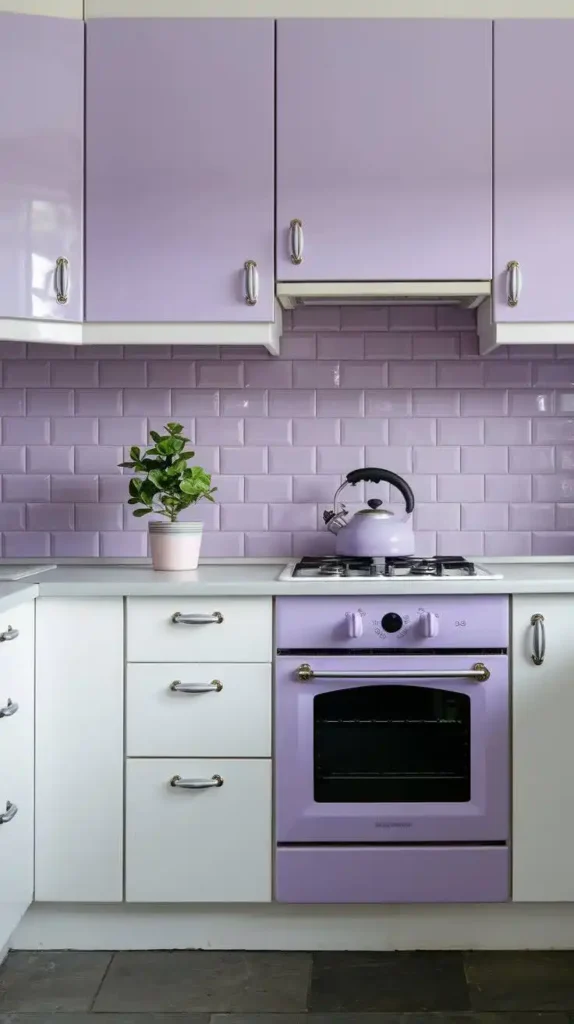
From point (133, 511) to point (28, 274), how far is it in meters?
0.73

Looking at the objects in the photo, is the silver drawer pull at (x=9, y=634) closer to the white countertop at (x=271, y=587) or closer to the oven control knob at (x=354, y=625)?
the white countertop at (x=271, y=587)

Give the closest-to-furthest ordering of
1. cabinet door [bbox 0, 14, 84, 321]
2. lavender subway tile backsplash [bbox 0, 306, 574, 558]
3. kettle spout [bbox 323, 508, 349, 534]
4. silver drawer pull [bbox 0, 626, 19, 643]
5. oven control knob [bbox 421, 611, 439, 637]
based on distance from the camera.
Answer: silver drawer pull [bbox 0, 626, 19, 643] → oven control knob [bbox 421, 611, 439, 637] → cabinet door [bbox 0, 14, 84, 321] → kettle spout [bbox 323, 508, 349, 534] → lavender subway tile backsplash [bbox 0, 306, 574, 558]

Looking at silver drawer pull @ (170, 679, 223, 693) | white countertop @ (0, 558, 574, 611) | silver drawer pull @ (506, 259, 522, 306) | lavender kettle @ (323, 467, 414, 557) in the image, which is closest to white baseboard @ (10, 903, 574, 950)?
silver drawer pull @ (170, 679, 223, 693)

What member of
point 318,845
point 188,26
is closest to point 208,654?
point 318,845

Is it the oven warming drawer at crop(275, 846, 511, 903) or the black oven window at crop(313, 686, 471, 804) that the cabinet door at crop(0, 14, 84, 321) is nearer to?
the black oven window at crop(313, 686, 471, 804)

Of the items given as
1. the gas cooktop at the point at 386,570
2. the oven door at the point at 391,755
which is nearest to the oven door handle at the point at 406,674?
the oven door at the point at 391,755

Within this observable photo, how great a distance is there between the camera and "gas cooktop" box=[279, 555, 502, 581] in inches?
98.3

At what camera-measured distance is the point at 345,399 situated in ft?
9.87

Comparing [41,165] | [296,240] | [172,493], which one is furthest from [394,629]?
[41,165]

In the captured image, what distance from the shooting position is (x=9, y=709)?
2.20 m

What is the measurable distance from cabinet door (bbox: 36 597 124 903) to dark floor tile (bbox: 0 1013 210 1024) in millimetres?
318

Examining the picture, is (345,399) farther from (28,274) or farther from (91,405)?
(28,274)

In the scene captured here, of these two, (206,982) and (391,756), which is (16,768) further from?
(391,756)

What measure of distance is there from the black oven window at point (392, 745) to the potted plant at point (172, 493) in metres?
0.56
